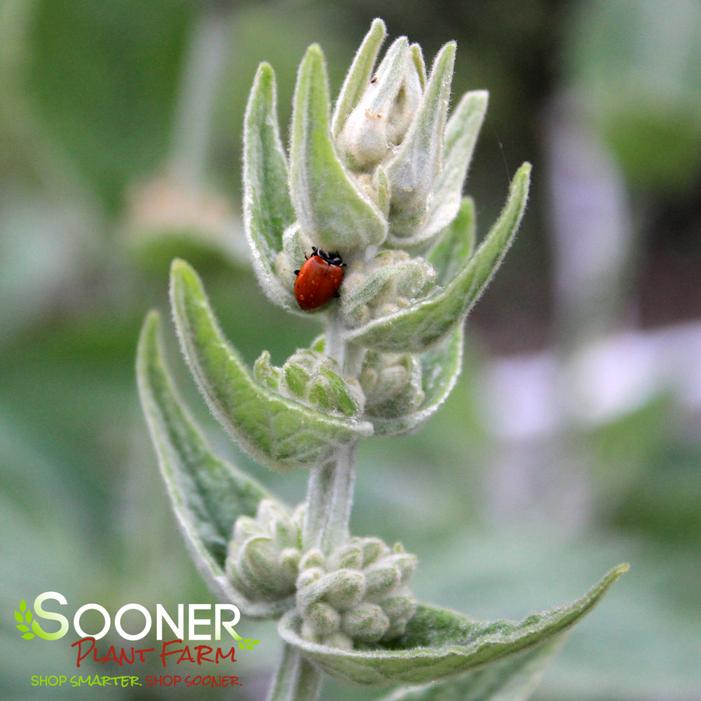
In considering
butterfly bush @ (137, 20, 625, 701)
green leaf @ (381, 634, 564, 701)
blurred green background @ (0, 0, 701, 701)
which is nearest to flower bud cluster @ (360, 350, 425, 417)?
butterfly bush @ (137, 20, 625, 701)

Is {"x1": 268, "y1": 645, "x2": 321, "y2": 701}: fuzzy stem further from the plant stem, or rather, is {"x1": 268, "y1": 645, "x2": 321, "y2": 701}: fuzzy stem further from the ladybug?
the ladybug

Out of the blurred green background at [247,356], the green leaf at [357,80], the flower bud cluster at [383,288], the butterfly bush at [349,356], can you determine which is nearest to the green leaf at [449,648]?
the butterfly bush at [349,356]

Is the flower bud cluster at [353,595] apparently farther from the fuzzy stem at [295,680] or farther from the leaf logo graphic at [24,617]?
the leaf logo graphic at [24,617]

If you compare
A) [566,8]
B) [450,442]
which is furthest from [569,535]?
[566,8]

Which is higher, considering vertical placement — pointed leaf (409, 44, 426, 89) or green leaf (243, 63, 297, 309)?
pointed leaf (409, 44, 426, 89)

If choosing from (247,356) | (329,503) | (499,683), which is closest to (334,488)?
(329,503)

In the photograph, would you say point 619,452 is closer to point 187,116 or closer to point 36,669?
point 187,116
